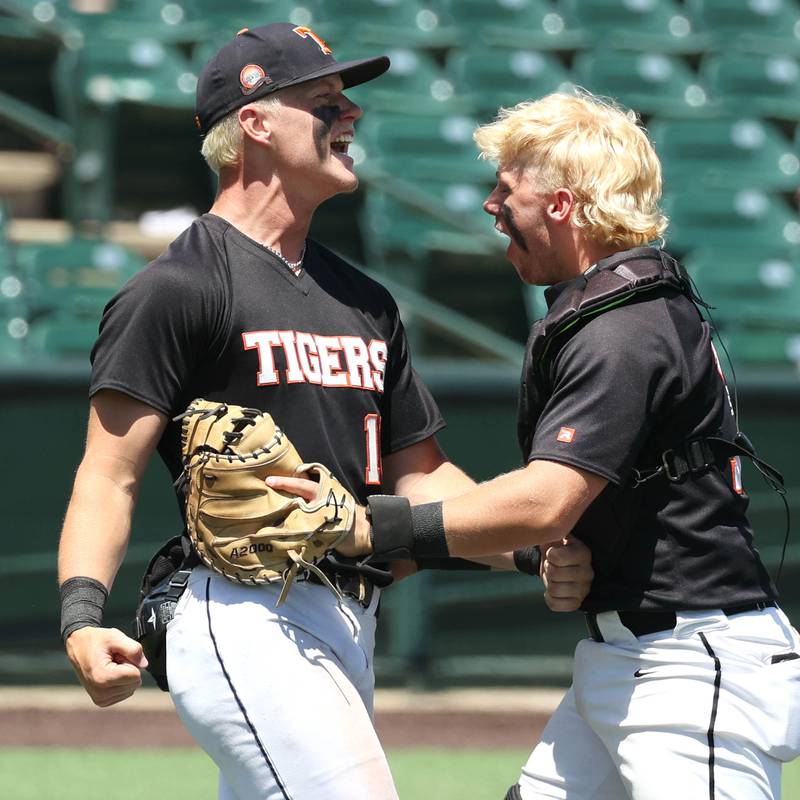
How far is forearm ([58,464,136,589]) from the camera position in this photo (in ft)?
7.59

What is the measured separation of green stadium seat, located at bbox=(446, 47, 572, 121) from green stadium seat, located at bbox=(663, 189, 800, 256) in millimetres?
1239

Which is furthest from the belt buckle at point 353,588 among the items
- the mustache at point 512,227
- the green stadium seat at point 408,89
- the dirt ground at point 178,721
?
the green stadium seat at point 408,89

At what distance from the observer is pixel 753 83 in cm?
962

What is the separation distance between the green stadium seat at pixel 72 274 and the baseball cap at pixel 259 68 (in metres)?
4.16

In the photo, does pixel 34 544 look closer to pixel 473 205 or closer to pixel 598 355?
pixel 473 205

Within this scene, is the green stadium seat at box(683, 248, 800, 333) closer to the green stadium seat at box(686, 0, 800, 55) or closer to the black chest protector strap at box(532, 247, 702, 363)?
the green stadium seat at box(686, 0, 800, 55)

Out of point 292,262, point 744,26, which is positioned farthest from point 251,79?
point 744,26

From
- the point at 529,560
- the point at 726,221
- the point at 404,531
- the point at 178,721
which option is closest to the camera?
the point at 404,531

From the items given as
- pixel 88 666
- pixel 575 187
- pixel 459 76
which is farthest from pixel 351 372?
pixel 459 76

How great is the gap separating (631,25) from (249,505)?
26.9ft

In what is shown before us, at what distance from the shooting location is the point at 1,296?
667cm

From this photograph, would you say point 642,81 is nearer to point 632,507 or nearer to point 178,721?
point 178,721

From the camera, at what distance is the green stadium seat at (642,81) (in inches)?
357

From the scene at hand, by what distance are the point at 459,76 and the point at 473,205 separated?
1.34 metres
